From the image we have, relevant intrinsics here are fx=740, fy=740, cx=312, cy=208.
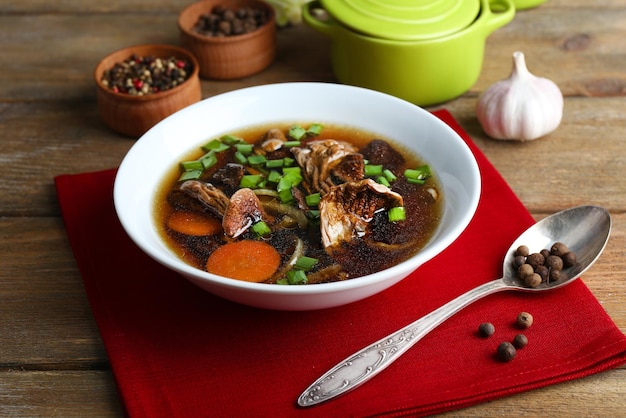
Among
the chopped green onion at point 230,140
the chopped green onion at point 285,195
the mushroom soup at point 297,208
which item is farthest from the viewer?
the chopped green onion at point 230,140

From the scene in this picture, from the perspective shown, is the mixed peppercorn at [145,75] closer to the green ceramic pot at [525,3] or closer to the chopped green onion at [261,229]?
the chopped green onion at [261,229]

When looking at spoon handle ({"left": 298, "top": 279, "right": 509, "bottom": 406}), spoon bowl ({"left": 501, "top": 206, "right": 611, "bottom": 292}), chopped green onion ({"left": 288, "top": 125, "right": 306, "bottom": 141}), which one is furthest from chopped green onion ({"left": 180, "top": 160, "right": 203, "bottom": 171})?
spoon bowl ({"left": 501, "top": 206, "right": 611, "bottom": 292})

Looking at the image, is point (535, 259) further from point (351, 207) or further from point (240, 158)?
point (240, 158)

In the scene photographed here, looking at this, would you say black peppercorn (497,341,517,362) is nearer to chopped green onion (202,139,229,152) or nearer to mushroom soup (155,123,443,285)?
mushroom soup (155,123,443,285)

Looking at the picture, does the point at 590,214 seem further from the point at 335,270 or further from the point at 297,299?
the point at 297,299

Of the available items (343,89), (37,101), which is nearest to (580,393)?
(343,89)

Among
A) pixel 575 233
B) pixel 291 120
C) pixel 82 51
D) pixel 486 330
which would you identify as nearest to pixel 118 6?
pixel 82 51

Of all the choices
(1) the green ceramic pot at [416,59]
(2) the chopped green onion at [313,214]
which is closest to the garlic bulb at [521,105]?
(1) the green ceramic pot at [416,59]
